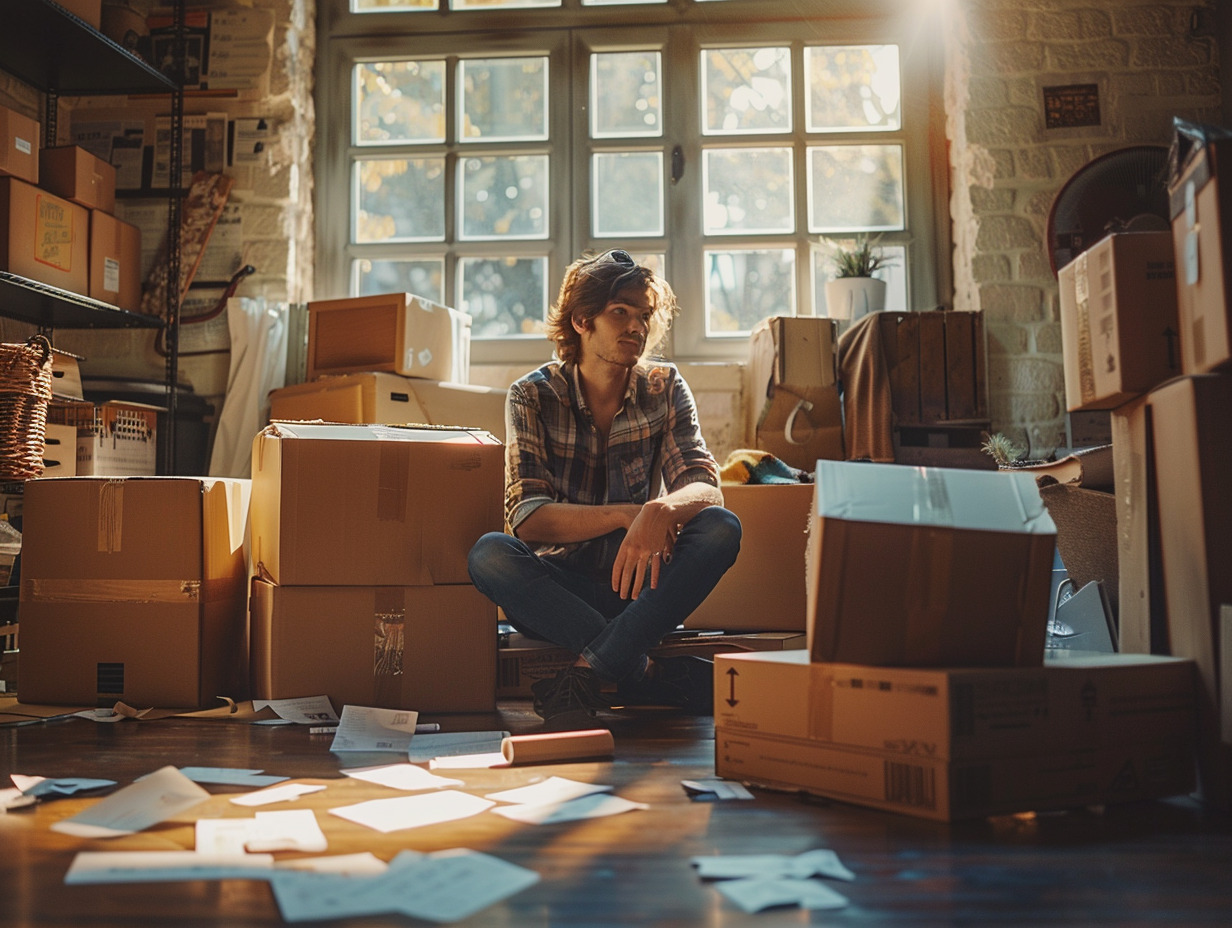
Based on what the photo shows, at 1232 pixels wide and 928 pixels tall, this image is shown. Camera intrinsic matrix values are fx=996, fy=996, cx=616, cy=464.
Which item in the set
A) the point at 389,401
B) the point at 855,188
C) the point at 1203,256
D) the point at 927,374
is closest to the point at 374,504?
the point at 389,401

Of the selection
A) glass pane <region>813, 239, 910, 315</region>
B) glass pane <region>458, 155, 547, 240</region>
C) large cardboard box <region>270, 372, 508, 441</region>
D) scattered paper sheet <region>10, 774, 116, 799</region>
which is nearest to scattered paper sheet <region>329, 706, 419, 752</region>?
scattered paper sheet <region>10, 774, 116, 799</region>

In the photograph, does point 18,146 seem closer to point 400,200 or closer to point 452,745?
point 400,200

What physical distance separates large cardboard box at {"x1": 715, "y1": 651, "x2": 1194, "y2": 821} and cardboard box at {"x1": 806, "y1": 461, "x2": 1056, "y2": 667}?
0.14ft

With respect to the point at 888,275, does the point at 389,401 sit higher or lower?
lower

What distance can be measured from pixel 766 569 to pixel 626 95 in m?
1.95

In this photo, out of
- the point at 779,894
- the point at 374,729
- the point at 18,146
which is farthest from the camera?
the point at 18,146

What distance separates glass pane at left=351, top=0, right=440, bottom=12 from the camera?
343cm

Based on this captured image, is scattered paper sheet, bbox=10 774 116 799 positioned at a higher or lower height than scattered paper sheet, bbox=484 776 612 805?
higher

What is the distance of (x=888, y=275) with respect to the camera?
132 inches

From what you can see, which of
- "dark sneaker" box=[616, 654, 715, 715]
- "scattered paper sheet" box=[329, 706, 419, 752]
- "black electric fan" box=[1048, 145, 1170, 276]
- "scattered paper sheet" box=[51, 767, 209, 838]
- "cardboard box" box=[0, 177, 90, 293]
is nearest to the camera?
"scattered paper sheet" box=[51, 767, 209, 838]

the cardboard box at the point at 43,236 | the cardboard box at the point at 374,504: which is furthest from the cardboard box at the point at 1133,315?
the cardboard box at the point at 43,236

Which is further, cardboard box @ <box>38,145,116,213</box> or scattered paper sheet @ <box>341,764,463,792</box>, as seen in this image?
cardboard box @ <box>38,145,116,213</box>

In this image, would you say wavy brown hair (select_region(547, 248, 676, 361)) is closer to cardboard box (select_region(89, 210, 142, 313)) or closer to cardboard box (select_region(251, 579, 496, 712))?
cardboard box (select_region(251, 579, 496, 712))

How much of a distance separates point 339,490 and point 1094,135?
8.50 feet
